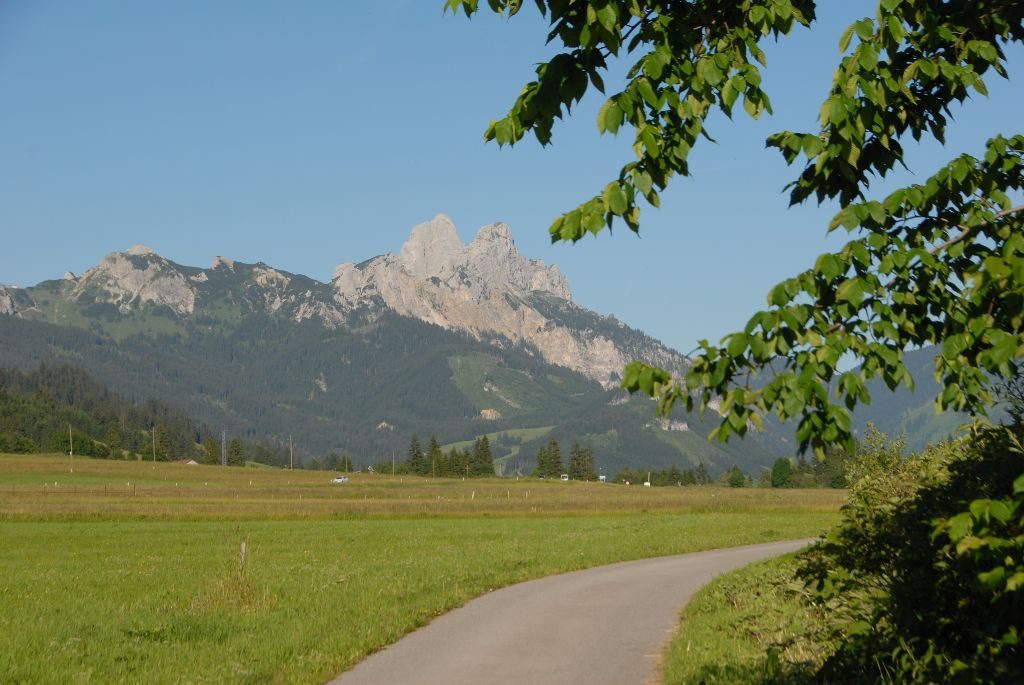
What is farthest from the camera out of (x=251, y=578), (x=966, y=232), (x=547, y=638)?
(x=251, y=578)

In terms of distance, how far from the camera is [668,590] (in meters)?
24.5

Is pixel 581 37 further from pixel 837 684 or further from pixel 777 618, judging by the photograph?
pixel 777 618

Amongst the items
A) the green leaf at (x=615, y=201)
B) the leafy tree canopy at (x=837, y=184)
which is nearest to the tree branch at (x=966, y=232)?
the leafy tree canopy at (x=837, y=184)

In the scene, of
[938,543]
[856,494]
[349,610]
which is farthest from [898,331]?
[349,610]

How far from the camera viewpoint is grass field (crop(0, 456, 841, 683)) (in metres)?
15.3

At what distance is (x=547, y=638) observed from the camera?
56.2 ft

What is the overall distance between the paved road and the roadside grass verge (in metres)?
0.56

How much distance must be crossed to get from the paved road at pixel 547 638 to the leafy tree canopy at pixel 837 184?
9213 millimetres

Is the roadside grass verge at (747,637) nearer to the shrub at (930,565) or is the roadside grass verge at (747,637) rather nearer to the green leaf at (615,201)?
the shrub at (930,565)

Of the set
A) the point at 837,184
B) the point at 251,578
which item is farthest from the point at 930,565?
the point at 251,578

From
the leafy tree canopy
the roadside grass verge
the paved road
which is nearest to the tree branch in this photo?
the leafy tree canopy

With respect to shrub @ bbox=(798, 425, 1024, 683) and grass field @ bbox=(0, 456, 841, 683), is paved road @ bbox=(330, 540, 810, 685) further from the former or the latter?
shrub @ bbox=(798, 425, 1024, 683)

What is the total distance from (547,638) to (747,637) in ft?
10.8

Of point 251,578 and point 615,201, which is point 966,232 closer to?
point 615,201
